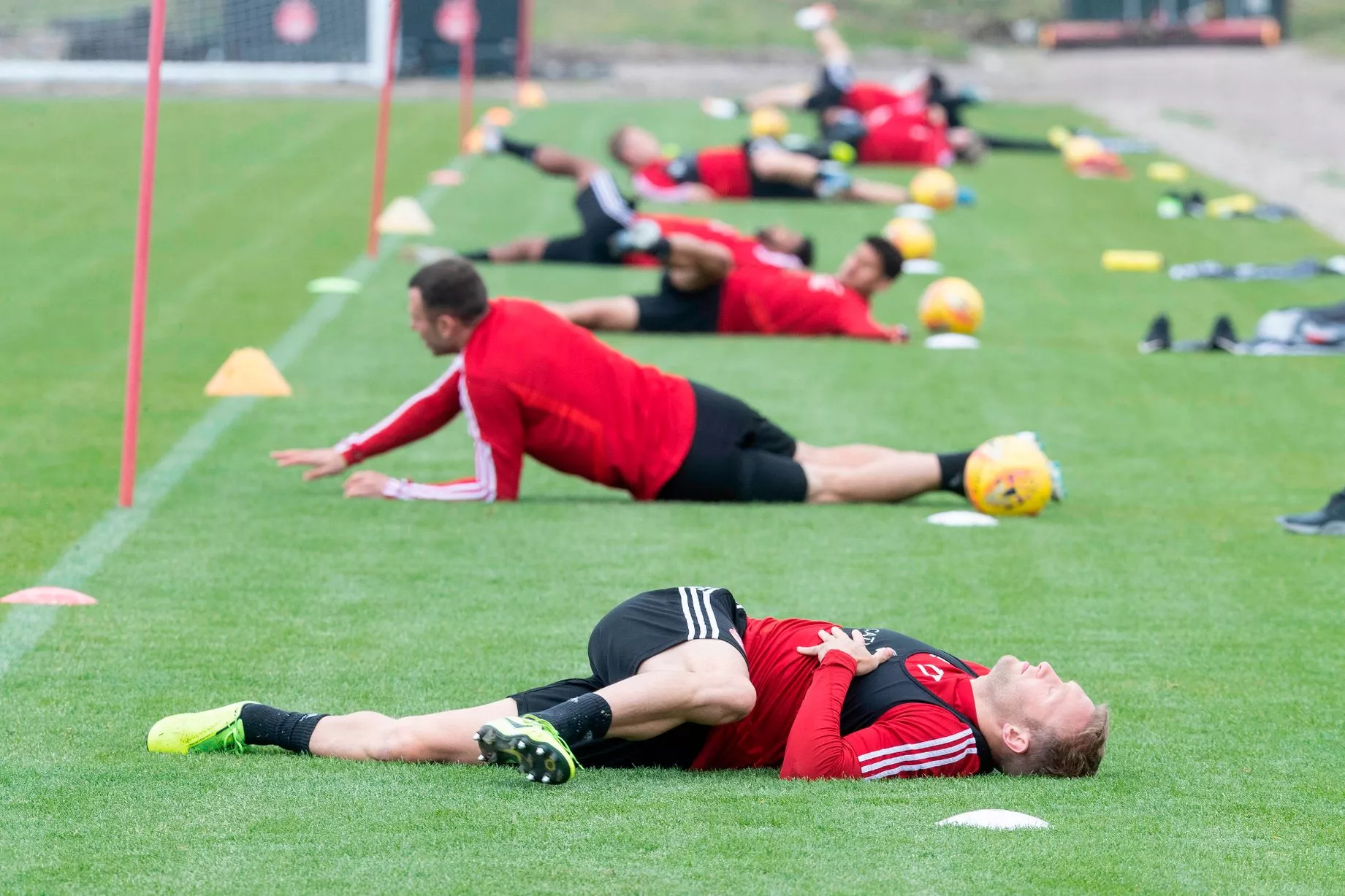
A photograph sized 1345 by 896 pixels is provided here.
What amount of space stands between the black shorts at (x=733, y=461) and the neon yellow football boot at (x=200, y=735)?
3737 millimetres

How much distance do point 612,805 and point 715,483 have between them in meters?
4.08

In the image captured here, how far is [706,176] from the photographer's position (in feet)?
66.9

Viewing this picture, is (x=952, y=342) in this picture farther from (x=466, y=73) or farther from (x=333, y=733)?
(x=466, y=73)

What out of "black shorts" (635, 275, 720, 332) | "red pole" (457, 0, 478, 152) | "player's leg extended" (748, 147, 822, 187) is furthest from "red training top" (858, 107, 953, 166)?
"black shorts" (635, 275, 720, 332)

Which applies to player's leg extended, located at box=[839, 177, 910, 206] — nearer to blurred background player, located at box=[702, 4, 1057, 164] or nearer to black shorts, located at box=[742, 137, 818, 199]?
black shorts, located at box=[742, 137, 818, 199]

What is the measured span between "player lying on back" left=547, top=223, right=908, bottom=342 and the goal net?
4288mm

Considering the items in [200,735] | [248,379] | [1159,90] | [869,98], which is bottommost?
[1159,90]

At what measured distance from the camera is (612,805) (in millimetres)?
5047

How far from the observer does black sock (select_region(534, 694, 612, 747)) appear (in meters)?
5.25

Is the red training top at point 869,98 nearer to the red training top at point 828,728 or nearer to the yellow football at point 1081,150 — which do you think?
the yellow football at point 1081,150

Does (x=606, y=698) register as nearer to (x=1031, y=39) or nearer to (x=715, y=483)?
(x=715, y=483)

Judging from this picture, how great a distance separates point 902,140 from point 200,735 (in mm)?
19490

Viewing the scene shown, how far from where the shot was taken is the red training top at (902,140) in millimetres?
23891

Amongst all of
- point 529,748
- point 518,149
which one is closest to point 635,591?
point 529,748
